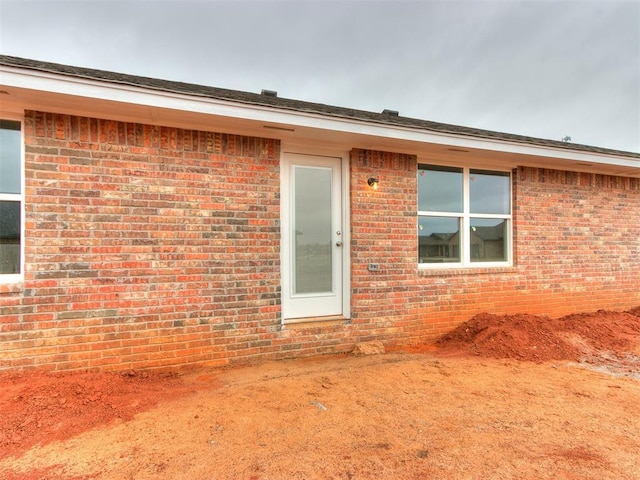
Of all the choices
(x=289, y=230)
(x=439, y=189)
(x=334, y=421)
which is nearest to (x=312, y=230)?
(x=289, y=230)

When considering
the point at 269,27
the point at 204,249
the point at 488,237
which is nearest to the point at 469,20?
the point at 269,27

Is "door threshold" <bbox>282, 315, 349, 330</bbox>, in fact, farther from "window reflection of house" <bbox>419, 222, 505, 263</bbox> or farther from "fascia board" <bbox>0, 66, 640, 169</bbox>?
"fascia board" <bbox>0, 66, 640, 169</bbox>

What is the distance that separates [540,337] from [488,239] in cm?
165

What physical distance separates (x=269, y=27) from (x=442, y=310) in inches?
460

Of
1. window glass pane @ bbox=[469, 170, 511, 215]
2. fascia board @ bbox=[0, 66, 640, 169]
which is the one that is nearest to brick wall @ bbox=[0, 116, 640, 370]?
fascia board @ bbox=[0, 66, 640, 169]

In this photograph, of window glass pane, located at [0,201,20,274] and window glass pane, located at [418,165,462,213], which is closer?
window glass pane, located at [0,201,20,274]

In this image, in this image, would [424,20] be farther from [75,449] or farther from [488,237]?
[75,449]

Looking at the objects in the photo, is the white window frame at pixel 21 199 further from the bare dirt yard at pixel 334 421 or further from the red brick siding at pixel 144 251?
the bare dirt yard at pixel 334 421

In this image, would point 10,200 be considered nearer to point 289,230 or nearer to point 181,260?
point 181,260

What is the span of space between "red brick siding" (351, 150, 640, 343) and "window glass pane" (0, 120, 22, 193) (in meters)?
3.65

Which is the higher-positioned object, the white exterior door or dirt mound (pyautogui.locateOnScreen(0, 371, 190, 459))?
the white exterior door

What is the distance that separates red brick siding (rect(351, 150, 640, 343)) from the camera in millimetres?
4438

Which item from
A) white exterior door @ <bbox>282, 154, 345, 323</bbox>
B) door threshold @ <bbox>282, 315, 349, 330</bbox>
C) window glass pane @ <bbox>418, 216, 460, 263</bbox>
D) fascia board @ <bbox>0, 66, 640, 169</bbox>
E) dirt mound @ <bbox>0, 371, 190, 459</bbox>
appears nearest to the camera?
dirt mound @ <bbox>0, 371, 190, 459</bbox>

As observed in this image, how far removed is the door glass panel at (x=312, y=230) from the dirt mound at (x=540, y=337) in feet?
6.88
